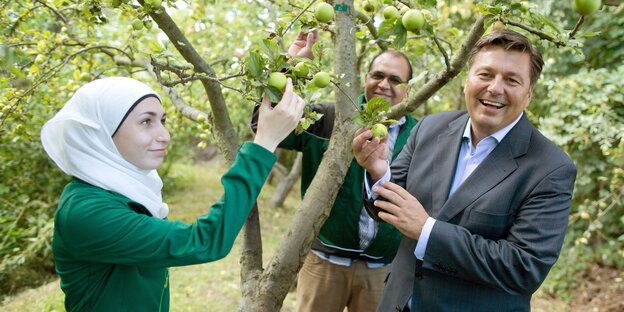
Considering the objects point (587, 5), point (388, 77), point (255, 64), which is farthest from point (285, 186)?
point (587, 5)

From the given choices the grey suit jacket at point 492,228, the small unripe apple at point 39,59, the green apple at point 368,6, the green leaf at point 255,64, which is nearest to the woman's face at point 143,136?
the green leaf at point 255,64

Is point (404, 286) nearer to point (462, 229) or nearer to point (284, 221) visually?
point (462, 229)

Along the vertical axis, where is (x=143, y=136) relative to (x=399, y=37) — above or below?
below

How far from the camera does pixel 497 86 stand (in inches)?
61.4

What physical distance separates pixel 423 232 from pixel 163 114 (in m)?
1.07

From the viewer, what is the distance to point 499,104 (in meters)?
1.60

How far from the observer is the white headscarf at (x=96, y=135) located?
4.02 feet

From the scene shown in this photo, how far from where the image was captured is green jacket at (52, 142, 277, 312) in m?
1.13

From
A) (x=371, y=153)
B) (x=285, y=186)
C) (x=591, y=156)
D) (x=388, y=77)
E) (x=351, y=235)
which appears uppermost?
(x=388, y=77)

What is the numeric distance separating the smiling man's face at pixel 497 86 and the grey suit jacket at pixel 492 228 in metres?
0.10

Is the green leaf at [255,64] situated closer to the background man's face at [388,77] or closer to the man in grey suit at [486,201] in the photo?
the man in grey suit at [486,201]

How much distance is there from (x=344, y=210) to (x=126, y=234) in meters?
1.45

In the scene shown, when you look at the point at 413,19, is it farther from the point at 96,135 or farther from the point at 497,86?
the point at 96,135

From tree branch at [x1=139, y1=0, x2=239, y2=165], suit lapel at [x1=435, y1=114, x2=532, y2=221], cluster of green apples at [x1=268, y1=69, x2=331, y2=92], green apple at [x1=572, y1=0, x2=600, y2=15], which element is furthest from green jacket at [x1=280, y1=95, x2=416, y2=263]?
green apple at [x1=572, y1=0, x2=600, y2=15]
